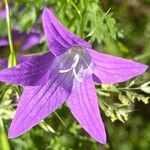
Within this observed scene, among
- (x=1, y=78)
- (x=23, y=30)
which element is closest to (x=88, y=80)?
(x=1, y=78)

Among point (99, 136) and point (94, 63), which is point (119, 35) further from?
point (99, 136)

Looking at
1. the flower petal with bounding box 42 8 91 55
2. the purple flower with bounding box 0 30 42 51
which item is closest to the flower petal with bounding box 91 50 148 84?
the flower petal with bounding box 42 8 91 55

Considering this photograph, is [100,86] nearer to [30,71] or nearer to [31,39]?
[30,71]

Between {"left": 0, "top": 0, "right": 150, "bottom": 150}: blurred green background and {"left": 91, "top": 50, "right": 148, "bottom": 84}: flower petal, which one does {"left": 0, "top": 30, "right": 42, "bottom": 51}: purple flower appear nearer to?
{"left": 0, "top": 0, "right": 150, "bottom": 150}: blurred green background

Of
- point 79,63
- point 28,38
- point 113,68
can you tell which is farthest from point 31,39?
point 113,68

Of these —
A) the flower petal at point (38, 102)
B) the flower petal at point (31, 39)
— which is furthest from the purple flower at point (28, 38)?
the flower petal at point (38, 102)

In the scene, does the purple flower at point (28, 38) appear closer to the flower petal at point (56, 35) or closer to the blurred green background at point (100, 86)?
the blurred green background at point (100, 86)
